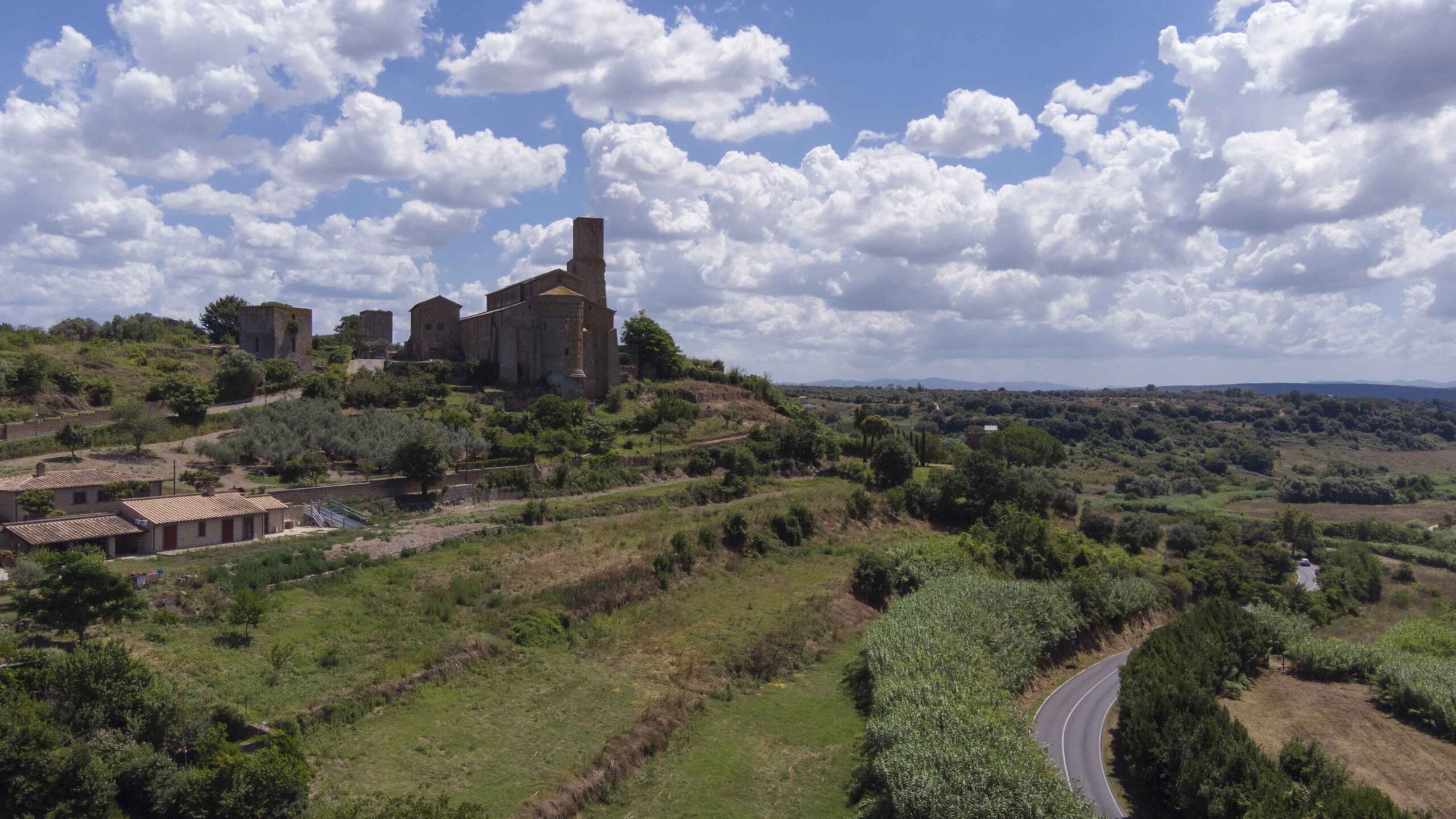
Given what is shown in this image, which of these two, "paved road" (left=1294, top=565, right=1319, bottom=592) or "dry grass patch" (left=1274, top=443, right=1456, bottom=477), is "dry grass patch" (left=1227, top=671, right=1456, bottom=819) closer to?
"paved road" (left=1294, top=565, right=1319, bottom=592)

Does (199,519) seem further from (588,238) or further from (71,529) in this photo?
(588,238)

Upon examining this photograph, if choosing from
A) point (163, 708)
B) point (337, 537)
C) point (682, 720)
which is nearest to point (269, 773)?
point (163, 708)

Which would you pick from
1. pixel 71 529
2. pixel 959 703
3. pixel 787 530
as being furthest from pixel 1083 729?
pixel 71 529

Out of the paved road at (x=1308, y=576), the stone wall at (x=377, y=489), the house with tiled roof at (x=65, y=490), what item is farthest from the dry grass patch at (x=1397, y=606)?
the house with tiled roof at (x=65, y=490)

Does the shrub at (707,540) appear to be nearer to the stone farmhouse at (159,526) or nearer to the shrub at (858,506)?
the shrub at (858,506)

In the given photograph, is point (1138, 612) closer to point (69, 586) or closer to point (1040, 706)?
point (1040, 706)

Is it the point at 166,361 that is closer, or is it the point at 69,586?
the point at 69,586
